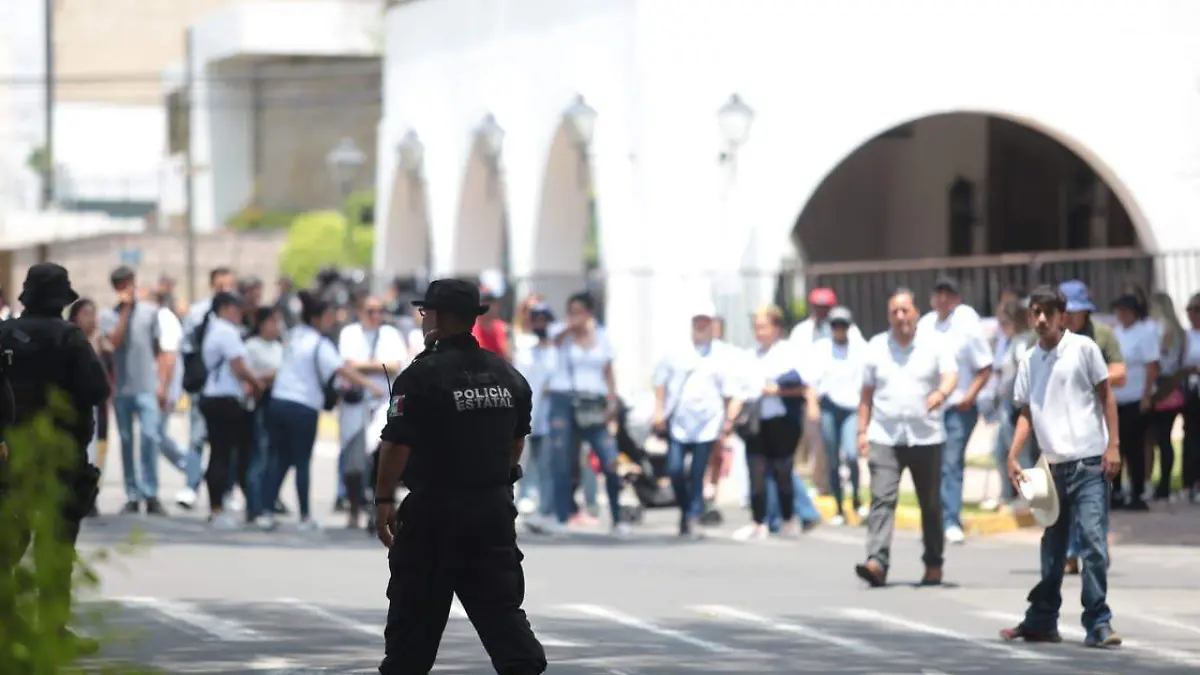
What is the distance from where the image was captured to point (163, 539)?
18.5 meters

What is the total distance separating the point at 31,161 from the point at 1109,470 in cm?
6129

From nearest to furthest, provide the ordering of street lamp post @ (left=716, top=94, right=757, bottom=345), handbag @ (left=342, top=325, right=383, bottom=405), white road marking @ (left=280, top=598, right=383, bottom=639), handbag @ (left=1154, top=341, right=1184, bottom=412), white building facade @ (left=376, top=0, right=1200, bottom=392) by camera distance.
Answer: white road marking @ (left=280, top=598, right=383, bottom=639) < handbag @ (left=342, top=325, right=383, bottom=405) < handbag @ (left=1154, top=341, right=1184, bottom=412) < street lamp post @ (left=716, top=94, right=757, bottom=345) < white building facade @ (left=376, top=0, right=1200, bottom=392)

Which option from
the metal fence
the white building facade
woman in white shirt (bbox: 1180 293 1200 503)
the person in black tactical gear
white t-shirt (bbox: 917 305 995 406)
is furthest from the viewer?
the white building facade

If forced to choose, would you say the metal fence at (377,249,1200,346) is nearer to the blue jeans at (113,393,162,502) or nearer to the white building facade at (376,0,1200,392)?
the white building facade at (376,0,1200,392)

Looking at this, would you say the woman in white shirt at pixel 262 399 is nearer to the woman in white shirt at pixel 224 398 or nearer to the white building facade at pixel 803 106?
the woman in white shirt at pixel 224 398

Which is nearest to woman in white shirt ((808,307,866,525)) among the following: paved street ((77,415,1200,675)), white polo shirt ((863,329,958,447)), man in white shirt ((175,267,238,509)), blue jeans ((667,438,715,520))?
paved street ((77,415,1200,675))

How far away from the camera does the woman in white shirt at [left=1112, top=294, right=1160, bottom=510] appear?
20219mm

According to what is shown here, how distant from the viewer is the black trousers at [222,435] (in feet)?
63.8

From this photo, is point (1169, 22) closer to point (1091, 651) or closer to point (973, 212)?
point (973, 212)

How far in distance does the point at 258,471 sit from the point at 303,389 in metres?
0.98

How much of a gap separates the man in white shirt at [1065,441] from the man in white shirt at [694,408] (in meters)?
6.27

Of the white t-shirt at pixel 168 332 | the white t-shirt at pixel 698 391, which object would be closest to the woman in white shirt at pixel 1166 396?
the white t-shirt at pixel 698 391

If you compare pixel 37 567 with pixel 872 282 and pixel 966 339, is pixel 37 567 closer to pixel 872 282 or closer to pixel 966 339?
pixel 966 339

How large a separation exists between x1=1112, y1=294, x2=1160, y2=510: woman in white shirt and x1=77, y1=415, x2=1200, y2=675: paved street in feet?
4.85
